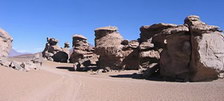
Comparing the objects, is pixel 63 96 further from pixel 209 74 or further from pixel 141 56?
pixel 141 56

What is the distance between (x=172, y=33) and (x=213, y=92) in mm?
8423

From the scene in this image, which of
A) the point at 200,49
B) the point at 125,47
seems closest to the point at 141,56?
the point at 125,47

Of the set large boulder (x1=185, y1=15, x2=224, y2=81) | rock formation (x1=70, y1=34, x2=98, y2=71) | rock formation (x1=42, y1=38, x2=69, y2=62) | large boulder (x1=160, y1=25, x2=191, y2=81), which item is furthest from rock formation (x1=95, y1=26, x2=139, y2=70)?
rock formation (x1=42, y1=38, x2=69, y2=62)

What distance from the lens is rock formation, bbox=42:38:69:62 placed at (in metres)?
51.1

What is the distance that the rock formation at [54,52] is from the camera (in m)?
51.1

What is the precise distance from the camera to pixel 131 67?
30.6 meters

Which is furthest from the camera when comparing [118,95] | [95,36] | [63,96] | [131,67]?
[95,36]

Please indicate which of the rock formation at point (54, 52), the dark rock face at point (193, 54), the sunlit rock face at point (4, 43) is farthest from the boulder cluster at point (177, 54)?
the rock formation at point (54, 52)

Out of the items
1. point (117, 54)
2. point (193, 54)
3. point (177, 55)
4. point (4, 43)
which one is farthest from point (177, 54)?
point (4, 43)

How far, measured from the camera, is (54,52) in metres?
52.3

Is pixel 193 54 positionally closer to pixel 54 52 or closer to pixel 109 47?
pixel 109 47

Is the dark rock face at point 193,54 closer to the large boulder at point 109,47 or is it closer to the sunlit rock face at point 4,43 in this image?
the large boulder at point 109,47

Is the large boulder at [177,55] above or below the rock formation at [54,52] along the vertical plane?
below

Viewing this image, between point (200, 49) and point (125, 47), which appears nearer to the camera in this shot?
point (200, 49)
